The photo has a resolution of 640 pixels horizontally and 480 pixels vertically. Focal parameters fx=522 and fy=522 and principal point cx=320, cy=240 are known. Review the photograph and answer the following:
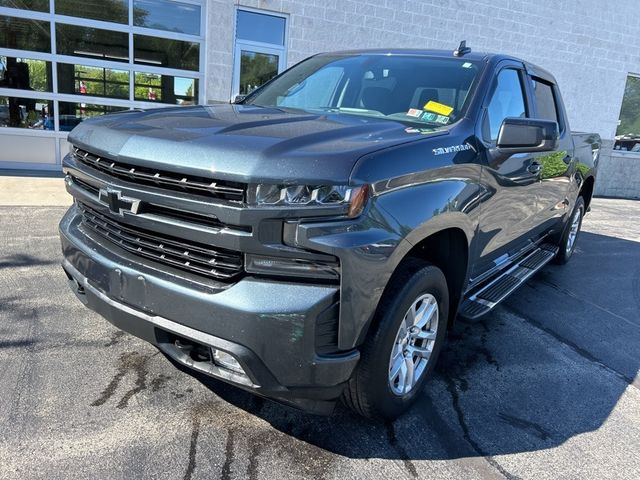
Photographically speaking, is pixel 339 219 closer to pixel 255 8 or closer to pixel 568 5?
pixel 255 8

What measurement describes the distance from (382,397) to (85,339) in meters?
2.00

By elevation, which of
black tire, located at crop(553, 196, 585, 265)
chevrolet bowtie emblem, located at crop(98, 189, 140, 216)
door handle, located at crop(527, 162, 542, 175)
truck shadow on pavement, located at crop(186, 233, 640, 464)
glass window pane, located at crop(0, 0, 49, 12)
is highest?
glass window pane, located at crop(0, 0, 49, 12)

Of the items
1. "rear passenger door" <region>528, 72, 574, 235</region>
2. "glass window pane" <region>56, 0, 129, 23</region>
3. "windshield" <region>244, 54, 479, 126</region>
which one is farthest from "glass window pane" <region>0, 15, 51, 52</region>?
"rear passenger door" <region>528, 72, 574, 235</region>

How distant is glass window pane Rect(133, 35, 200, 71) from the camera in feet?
31.0

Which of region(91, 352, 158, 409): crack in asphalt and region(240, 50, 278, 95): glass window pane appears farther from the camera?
region(240, 50, 278, 95): glass window pane

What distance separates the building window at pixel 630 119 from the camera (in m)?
13.7

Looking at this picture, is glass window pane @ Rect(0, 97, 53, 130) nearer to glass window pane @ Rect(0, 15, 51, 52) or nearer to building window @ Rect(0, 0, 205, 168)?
building window @ Rect(0, 0, 205, 168)

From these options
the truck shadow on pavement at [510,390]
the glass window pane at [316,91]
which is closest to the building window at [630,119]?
the truck shadow on pavement at [510,390]

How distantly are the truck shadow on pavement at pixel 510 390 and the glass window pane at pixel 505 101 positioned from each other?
59.5 inches

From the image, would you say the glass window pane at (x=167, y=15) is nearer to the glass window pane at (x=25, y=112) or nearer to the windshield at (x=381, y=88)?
the glass window pane at (x=25, y=112)

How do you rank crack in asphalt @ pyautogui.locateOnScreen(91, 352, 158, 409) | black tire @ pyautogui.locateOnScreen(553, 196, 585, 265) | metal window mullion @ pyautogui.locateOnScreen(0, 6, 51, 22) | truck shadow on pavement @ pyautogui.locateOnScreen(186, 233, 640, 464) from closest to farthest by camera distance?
truck shadow on pavement @ pyautogui.locateOnScreen(186, 233, 640, 464)
crack in asphalt @ pyautogui.locateOnScreen(91, 352, 158, 409)
black tire @ pyautogui.locateOnScreen(553, 196, 585, 265)
metal window mullion @ pyautogui.locateOnScreen(0, 6, 51, 22)

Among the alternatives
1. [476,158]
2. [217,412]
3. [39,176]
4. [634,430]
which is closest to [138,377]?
[217,412]

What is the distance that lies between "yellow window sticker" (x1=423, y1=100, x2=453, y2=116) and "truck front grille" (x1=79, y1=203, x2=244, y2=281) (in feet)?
5.60

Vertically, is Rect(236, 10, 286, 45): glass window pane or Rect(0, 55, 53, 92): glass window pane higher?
Rect(236, 10, 286, 45): glass window pane
